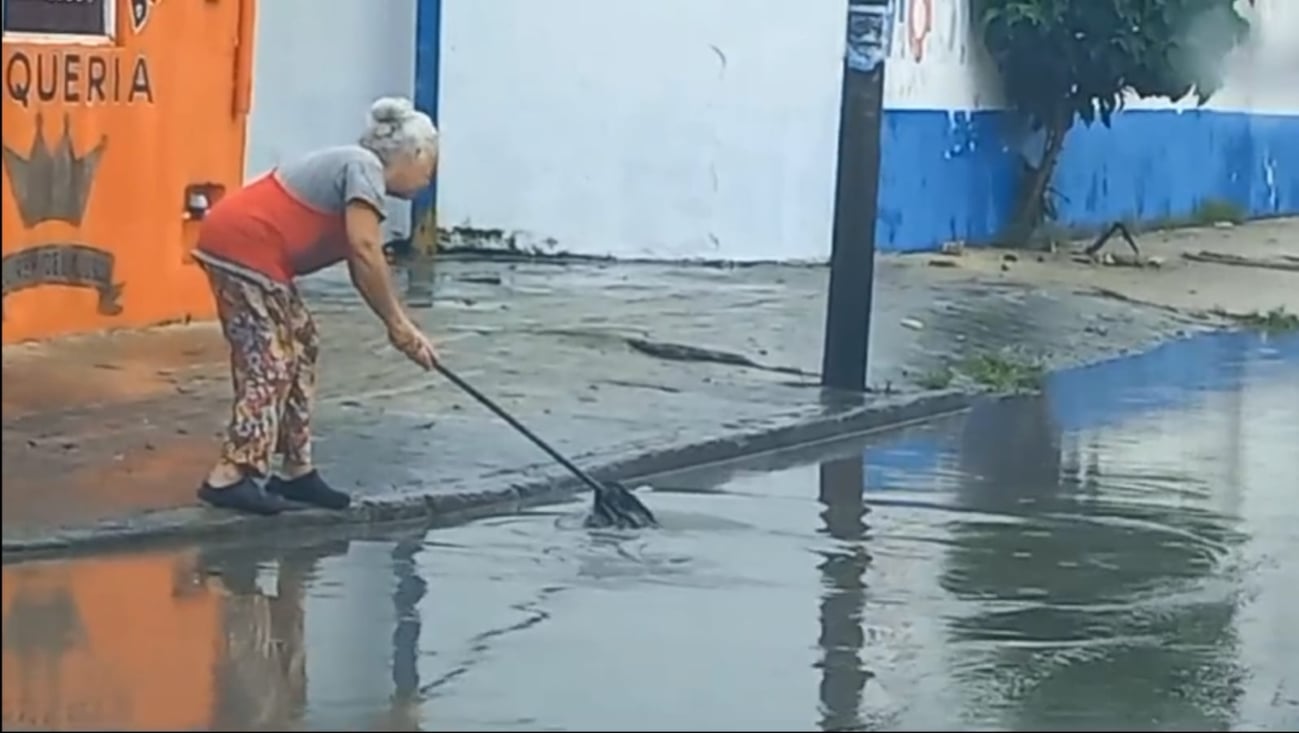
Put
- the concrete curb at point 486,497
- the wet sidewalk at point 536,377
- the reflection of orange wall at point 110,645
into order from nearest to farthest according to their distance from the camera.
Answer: the reflection of orange wall at point 110,645 < the concrete curb at point 486,497 < the wet sidewalk at point 536,377

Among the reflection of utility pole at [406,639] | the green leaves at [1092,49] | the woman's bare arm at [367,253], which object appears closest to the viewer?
the reflection of utility pole at [406,639]

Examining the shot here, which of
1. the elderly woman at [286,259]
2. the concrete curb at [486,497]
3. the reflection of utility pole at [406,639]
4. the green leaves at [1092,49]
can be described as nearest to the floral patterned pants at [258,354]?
the elderly woman at [286,259]

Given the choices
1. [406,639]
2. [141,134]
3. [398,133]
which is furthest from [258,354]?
[141,134]

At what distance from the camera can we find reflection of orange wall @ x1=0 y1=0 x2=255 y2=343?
1332cm

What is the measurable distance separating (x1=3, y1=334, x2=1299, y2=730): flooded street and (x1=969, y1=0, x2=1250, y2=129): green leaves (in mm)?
11471

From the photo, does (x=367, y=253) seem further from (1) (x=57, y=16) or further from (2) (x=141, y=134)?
(2) (x=141, y=134)

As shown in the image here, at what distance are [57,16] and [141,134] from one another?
2.75 ft

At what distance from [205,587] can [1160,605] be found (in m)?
3.20

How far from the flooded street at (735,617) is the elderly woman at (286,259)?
387mm

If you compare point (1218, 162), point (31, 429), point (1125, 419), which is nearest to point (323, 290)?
point (1125, 419)

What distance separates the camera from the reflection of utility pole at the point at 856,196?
1367cm

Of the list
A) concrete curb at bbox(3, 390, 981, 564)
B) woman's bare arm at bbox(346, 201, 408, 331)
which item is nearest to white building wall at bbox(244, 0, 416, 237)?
concrete curb at bbox(3, 390, 981, 564)

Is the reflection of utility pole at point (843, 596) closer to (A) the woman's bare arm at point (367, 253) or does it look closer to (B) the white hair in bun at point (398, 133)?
(A) the woman's bare arm at point (367, 253)

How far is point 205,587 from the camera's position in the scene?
8.66 metres
